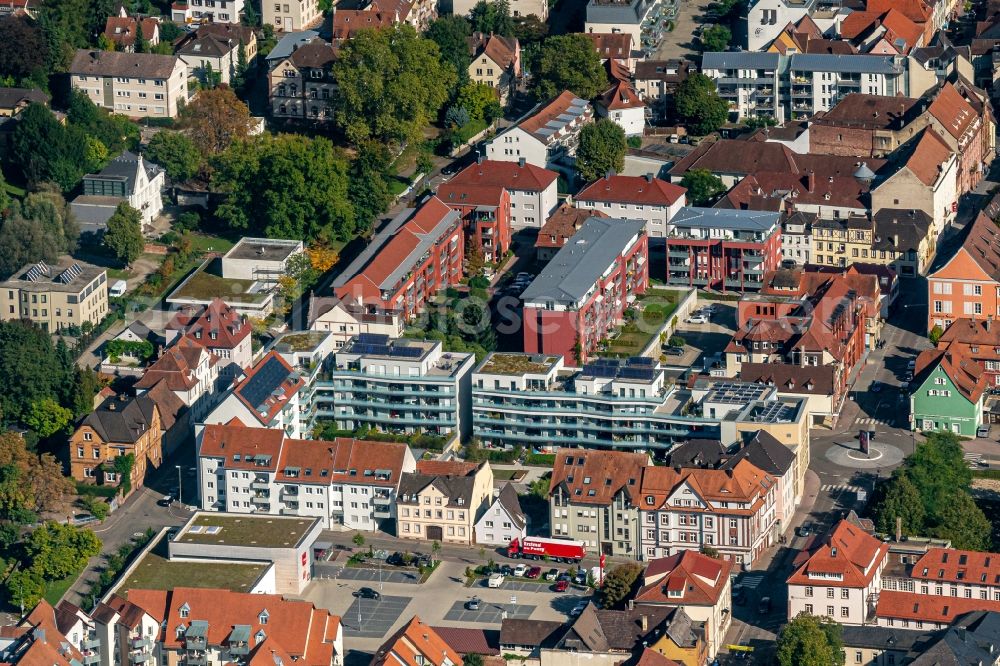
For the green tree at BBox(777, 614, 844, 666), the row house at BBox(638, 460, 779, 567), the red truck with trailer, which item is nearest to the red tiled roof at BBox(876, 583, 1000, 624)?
the green tree at BBox(777, 614, 844, 666)

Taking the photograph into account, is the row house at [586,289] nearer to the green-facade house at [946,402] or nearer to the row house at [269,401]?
the row house at [269,401]

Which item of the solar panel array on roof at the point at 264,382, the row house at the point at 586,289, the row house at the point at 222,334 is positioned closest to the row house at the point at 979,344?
the row house at the point at 586,289

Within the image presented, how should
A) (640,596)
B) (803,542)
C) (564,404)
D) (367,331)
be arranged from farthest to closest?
(367,331)
(564,404)
(803,542)
(640,596)

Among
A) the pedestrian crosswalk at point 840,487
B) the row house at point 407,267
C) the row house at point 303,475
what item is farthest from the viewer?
the row house at point 407,267

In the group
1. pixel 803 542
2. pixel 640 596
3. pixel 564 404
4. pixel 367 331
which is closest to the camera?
pixel 640 596

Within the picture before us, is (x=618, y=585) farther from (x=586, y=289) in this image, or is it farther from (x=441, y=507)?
(x=586, y=289)

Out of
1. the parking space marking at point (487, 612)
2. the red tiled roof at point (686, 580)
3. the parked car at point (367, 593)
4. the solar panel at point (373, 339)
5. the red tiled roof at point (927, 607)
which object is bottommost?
the parking space marking at point (487, 612)

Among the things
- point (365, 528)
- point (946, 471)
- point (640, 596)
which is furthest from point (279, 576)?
point (946, 471)

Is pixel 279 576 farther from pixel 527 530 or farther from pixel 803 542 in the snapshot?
pixel 803 542

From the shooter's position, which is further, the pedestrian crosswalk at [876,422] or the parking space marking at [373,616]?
the pedestrian crosswalk at [876,422]
